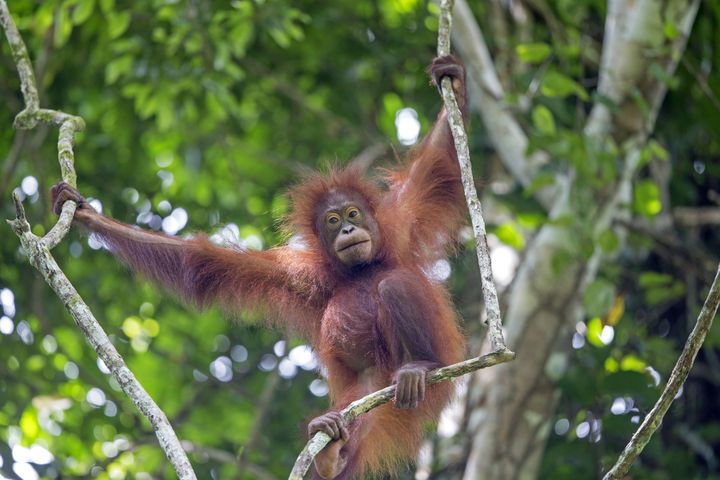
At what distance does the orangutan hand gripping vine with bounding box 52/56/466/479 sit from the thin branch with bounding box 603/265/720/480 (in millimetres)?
1372

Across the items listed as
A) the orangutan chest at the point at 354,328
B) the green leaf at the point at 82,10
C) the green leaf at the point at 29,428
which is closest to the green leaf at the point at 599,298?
the orangutan chest at the point at 354,328

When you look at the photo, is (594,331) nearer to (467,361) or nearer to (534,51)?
(534,51)

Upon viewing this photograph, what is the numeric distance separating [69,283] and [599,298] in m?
3.94

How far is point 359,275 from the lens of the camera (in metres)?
5.79

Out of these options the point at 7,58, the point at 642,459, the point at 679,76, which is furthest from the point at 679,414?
the point at 7,58

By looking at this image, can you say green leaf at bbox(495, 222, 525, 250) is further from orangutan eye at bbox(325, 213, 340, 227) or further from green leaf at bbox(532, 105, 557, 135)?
orangutan eye at bbox(325, 213, 340, 227)

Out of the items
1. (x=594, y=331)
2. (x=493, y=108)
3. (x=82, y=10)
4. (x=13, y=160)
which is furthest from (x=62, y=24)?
(x=594, y=331)

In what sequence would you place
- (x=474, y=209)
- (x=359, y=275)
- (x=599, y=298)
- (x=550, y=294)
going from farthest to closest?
(x=550, y=294), (x=599, y=298), (x=359, y=275), (x=474, y=209)

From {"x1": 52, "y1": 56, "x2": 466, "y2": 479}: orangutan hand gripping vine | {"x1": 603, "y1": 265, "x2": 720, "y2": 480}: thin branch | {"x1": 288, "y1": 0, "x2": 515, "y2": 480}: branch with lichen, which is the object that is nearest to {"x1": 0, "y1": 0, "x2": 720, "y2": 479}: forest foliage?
{"x1": 52, "y1": 56, "x2": 466, "y2": 479}: orangutan hand gripping vine

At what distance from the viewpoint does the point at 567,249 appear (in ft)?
22.3

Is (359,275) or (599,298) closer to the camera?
(359,275)

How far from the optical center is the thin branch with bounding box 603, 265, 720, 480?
3.71 metres

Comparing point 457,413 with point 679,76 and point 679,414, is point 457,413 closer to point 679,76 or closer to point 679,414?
point 679,414

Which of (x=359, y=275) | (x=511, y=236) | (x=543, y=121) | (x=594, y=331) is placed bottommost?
(x=594, y=331)
